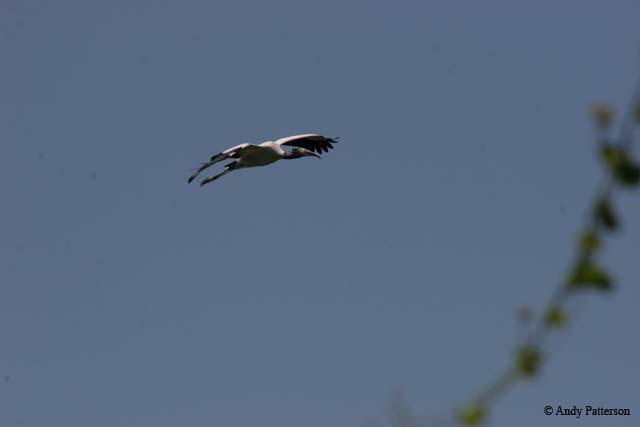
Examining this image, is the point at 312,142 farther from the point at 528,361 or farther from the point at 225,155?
the point at 528,361

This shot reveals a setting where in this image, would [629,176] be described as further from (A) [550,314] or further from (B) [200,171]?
(B) [200,171]

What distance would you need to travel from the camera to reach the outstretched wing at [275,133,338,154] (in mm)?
37000

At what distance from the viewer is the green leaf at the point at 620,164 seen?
2.26m

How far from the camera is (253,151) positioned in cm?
3062

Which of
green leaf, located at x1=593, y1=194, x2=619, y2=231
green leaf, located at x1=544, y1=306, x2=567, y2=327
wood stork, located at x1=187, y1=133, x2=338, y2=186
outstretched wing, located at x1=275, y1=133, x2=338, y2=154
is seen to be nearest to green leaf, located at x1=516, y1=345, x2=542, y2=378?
green leaf, located at x1=544, y1=306, x2=567, y2=327

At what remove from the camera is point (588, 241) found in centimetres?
236

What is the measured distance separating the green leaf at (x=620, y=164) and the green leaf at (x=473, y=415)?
0.61 metres

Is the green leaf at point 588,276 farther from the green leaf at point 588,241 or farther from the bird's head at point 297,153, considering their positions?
the bird's head at point 297,153

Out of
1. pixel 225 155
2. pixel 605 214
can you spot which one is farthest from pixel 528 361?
pixel 225 155

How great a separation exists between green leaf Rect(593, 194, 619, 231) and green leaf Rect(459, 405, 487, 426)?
50 cm

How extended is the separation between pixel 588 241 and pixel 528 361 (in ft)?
0.94

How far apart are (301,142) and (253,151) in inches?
271

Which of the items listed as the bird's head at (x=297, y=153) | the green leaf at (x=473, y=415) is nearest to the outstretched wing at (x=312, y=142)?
the bird's head at (x=297, y=153)

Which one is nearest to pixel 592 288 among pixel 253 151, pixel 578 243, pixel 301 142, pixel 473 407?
pixel 578 243
